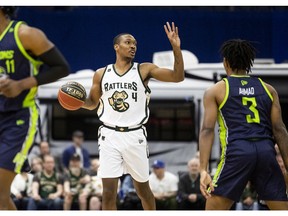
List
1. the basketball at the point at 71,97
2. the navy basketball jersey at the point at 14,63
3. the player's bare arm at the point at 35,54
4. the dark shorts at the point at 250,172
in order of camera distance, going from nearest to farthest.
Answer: the player's bare arm at the point at 35,54
the navy basketball jersey at the point at 14,63
the dark shorts at the point at 250,172
the basketball at the point at 71,97

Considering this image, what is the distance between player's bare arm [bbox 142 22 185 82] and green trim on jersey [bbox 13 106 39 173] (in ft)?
5.78

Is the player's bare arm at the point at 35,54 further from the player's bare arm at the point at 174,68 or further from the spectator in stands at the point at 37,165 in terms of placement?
the spectator in stands at the point at 37,165

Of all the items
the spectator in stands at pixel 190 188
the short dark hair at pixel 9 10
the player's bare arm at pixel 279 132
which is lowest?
the spectator in stands at pixel 190 188

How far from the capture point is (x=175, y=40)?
9.08 metres

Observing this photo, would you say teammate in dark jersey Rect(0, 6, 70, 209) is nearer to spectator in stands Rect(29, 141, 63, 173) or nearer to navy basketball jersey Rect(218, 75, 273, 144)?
navy basketball jersey Rect(218, 75, 273, 144)

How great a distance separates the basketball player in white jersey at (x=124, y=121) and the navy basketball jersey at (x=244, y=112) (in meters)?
1.56

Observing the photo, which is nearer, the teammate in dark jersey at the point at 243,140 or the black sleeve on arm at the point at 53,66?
the black sleeve on arm at the point at 53,66

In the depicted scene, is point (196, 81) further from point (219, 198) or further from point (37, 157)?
point (219, 198)

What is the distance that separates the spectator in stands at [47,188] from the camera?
51.5 ft

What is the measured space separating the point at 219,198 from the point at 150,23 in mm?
10332

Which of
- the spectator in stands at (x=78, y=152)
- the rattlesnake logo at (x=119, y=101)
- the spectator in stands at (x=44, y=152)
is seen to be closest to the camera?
the rattlesnake logo at (x=119, y=101)

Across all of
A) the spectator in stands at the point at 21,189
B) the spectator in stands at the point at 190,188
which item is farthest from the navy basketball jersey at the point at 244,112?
the spectator in stands at the point at 21,189

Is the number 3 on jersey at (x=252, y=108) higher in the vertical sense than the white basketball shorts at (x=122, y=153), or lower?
higher

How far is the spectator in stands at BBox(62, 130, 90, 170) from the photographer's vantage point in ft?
55.4
